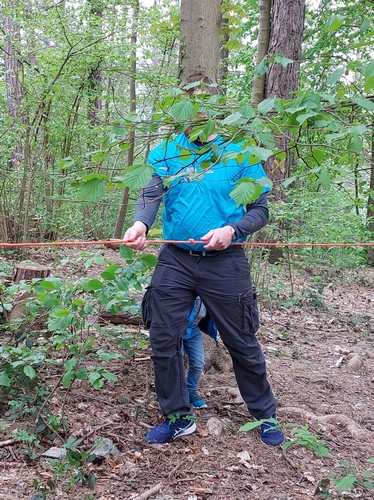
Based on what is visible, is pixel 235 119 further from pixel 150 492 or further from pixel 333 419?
pixel 333 419

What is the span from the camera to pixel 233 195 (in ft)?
5.74

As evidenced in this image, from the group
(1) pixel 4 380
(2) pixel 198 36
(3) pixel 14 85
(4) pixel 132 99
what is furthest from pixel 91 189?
(4) pixel 132 99

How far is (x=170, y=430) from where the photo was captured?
2746 mm

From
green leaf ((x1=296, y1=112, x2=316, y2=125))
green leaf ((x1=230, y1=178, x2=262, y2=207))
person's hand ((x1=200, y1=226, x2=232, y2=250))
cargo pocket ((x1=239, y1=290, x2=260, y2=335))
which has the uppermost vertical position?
green leaf ((x1=296, y1=112, x2=316, y2=125))

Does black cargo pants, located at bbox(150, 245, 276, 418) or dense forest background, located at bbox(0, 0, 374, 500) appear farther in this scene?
black cargo pants, located at bbox(150, 245, 276, 418)

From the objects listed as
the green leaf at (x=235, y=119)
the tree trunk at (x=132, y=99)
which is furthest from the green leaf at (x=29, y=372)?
the tree trunk at (x=132, y=99)

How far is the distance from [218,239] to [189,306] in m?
0.47

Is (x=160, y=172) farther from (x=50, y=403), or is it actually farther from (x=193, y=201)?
(x=50, y=403)

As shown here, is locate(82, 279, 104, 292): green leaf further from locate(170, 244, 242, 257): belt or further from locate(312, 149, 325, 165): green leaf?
locate(312, 149, 325, 165): green leaf

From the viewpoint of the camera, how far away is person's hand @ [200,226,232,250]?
248cm

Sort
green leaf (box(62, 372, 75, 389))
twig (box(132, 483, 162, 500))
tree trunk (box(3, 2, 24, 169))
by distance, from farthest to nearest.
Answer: tree trunk (box(3, 2, 24, 169))
green leaf (box(62, 372, 75, 389))
twig (box(132, 483, 162, 500))

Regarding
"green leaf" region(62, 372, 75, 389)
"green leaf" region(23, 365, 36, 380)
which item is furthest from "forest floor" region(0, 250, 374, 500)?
"green leaf" region(23, 365, 36, 380)

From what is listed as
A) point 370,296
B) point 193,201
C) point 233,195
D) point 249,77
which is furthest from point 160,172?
point 249,77

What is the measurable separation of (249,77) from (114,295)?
8.06 m
